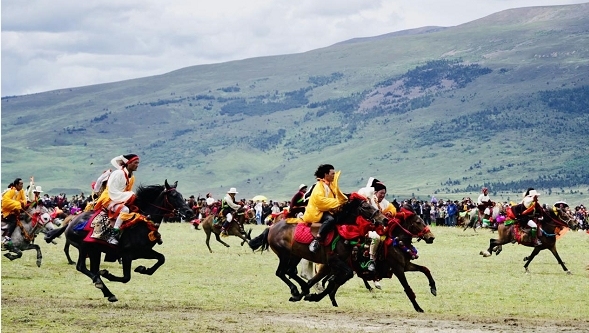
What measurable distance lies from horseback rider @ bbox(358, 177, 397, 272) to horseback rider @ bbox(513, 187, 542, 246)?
9.52 meters

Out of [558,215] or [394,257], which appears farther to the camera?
[558,215]

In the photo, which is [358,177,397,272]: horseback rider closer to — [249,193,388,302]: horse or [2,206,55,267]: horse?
[249,193,388,302]: horse

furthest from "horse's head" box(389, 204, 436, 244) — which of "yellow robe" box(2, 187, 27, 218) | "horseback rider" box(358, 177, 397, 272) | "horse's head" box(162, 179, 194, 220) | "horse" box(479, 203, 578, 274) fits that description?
"yellow robe" box(2, 187, 27, 218)

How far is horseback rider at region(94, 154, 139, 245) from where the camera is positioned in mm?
20953

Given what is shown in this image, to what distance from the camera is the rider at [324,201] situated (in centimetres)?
2053

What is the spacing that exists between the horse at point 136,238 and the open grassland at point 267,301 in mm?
545

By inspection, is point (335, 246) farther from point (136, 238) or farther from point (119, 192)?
point (119, 192)

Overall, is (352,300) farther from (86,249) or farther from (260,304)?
(86,249)

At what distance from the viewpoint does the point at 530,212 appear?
105 feet

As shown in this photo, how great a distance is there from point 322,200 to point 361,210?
75 cm

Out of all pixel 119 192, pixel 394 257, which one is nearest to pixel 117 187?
pixel 119 192

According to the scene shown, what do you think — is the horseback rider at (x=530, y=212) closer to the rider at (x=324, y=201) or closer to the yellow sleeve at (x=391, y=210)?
the yellow sleeve at (x=391, y=210)

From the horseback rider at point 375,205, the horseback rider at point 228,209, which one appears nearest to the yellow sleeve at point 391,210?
the horseback rider at point 375,205

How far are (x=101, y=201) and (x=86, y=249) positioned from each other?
0.93 metres
